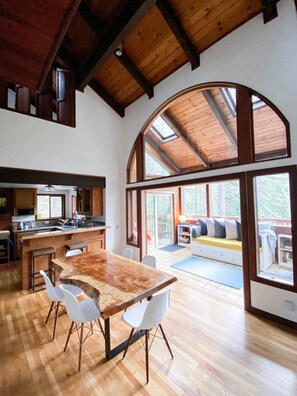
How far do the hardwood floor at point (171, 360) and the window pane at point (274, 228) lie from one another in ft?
2.31

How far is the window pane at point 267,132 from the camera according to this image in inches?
99.0

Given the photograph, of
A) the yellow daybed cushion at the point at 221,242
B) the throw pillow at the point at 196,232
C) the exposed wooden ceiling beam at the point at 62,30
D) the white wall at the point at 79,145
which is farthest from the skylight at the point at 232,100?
the throw pillow at the point at 196,232

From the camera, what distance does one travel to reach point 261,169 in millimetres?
2631

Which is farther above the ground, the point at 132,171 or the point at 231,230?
the point at 132,171

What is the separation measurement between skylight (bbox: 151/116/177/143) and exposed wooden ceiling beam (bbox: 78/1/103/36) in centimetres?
199

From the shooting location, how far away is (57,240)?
4.04 m

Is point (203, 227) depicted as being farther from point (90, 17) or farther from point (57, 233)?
point (90, 17)

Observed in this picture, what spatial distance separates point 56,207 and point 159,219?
12.6 feet

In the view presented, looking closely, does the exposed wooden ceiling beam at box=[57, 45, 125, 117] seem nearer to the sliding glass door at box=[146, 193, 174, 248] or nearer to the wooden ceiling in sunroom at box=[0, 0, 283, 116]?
the wooden ceiling in sunroom at box=[0, 0, 283, 116]

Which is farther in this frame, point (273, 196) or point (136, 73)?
point (136, 73)

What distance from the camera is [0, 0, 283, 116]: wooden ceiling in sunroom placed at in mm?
1658

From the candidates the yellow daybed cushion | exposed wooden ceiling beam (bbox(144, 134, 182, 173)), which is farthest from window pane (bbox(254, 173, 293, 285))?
the yellow daybed cushion

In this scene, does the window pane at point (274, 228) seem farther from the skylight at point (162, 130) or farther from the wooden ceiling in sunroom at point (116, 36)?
the skylight at point (162, 130)

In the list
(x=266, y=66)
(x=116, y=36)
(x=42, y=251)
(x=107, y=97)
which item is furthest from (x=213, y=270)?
(x=107, y=97)
